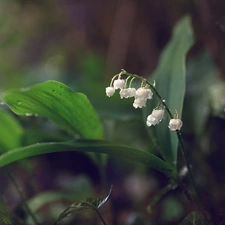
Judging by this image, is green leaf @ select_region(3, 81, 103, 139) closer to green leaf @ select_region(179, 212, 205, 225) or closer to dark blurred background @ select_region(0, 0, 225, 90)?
green leaf @ select_region(179, 212, 205, 225)

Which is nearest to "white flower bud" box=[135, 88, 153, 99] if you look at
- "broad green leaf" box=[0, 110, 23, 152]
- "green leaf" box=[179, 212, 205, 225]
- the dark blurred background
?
"green leaf" box=[179, 212, 205, 225]

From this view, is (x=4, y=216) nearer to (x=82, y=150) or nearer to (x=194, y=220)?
(x=82, y=150)

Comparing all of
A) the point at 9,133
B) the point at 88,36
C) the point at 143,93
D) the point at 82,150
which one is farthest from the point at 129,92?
the point at 88,36

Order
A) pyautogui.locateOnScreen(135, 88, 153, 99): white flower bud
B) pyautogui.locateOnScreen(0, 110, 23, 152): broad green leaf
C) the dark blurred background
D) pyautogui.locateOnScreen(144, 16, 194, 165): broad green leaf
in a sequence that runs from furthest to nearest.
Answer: the dark blurred background
pyautogui.locateOnScreen(0, 110, 23, 152): broad green leaf
pyautogui.locateOnScreen(144, 16, 194, 165): broad green leaf
pyautogui.locateOnScreen(135, 88, 153, 99): white flower bud

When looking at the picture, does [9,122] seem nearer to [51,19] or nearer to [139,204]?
[139,204]

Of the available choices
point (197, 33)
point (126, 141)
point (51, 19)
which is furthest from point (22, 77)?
point (197, 33)
